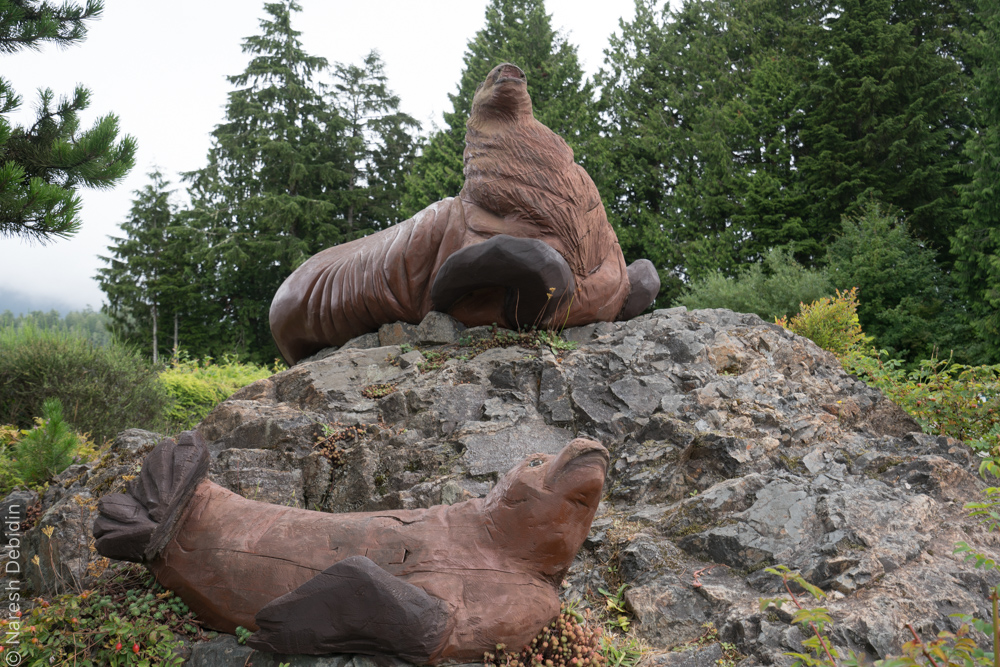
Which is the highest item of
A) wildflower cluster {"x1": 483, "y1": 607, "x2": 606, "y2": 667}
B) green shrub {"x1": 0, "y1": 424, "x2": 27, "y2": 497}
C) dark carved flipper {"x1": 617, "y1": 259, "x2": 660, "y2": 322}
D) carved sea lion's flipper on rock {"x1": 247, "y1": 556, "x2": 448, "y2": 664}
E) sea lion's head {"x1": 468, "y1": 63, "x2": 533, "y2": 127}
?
sea lion's head {"x1": 468, "y1": 63, "x2": 533, "y2": 127}

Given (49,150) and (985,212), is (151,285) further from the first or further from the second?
(985,212)

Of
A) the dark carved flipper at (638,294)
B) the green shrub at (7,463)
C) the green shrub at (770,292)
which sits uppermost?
the green shrub at (770,292)

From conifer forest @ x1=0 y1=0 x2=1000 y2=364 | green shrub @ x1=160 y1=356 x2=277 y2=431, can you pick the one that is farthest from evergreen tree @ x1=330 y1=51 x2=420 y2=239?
green shrub @ x1=160 y1=356 x2=277 y2=431

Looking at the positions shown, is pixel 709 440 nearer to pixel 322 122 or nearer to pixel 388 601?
pixel 388 601

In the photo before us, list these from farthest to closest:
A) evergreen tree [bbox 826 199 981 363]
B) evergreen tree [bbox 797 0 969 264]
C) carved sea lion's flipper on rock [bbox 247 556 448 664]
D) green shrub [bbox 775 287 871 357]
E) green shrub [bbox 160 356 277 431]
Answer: evergreen tree [bbox 797 0 969 264] < evergreen tree [bbox 826 199 981 363] < green shrub [bbox 160 356 277 431] < green shrub [bbox 775 287 871 357] < carved sea lion's flipper on rock [bbox 247 556 448 664]

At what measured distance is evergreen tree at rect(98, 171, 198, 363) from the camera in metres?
21.5

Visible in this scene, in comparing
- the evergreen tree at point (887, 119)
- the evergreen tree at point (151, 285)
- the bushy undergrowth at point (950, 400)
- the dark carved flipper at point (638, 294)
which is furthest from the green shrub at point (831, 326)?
the evergreen tree at point (151, 285)

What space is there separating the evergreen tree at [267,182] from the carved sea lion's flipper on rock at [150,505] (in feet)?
57.8

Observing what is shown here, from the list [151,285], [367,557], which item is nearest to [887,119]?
[367,557]

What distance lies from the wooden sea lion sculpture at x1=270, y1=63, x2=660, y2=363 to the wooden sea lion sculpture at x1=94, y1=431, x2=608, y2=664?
82.6 inches

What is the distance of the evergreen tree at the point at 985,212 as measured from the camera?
11234 mm

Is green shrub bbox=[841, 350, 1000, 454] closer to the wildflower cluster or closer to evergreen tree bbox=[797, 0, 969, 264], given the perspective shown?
the wildflower cluster

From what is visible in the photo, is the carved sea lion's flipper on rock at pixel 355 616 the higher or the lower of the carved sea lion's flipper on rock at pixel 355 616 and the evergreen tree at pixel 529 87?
the lower

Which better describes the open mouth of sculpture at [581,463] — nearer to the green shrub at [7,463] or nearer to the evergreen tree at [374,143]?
the green shrub at [7,463]
